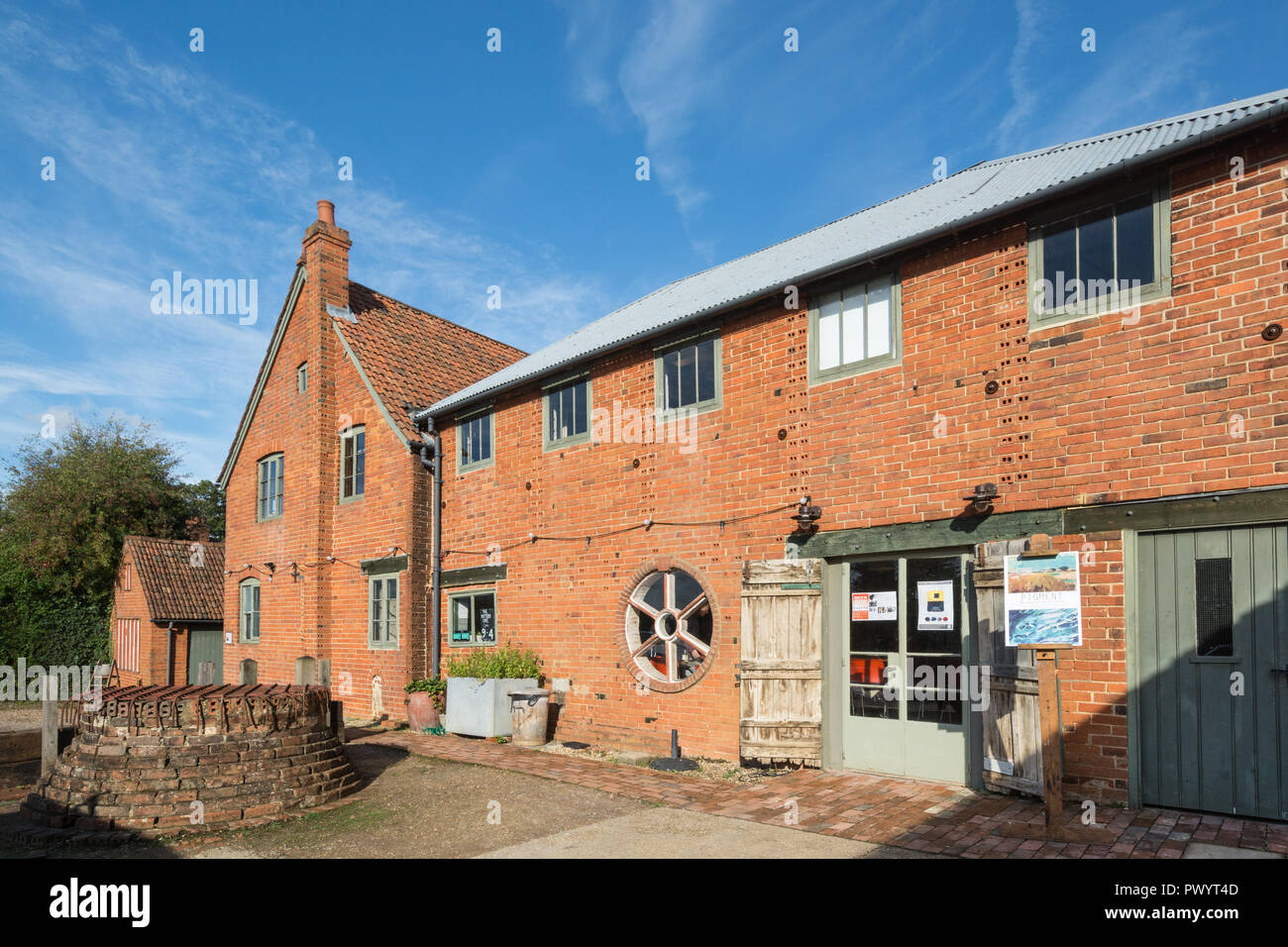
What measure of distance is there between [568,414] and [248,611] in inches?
436

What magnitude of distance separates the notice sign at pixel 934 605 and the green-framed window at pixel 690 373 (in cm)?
348

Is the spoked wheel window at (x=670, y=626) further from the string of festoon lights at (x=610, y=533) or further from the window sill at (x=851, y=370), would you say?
the window sill at (x=851, y=370)

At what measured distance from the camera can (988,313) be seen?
8328 millimetres

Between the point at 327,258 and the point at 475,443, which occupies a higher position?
the point at 327,258

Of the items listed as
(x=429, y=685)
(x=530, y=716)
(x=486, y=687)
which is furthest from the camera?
(x=429, y=685)

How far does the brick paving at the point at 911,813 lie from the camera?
20.0 feet

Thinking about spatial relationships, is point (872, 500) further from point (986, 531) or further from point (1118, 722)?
point (1118, 722)

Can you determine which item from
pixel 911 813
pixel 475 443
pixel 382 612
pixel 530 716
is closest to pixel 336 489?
pixel 382 612

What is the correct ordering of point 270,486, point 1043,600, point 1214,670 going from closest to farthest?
point 1043,600
point 1214,670
point 270,486

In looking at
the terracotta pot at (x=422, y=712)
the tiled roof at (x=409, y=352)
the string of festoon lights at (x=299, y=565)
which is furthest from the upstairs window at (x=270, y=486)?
the terracotta pot at (x=422, y=712)

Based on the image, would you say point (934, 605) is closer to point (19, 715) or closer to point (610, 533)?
point (610, 533)

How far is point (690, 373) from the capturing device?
11266 mm
